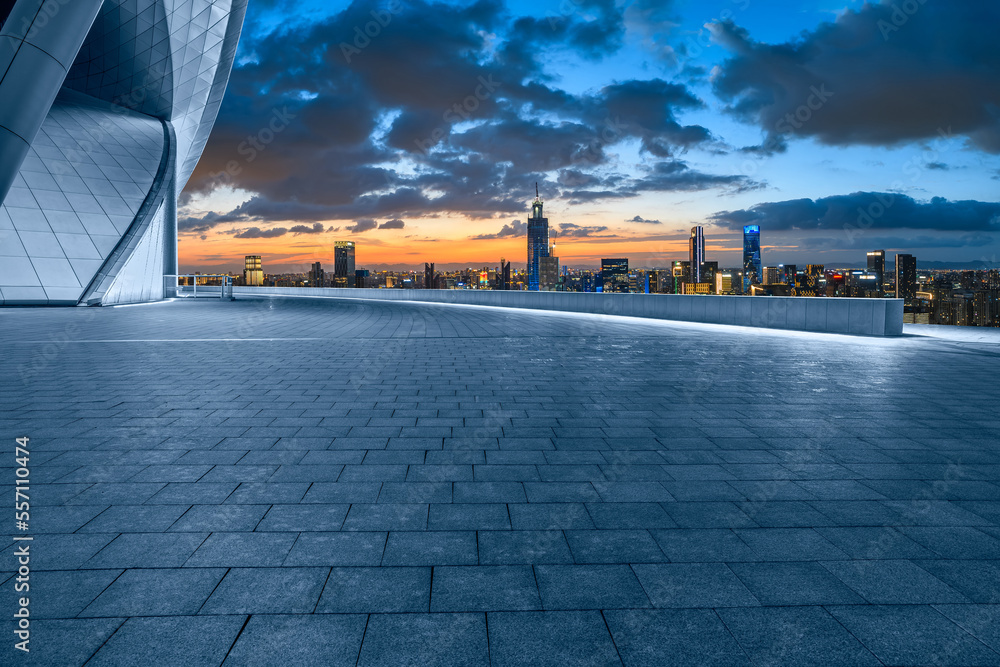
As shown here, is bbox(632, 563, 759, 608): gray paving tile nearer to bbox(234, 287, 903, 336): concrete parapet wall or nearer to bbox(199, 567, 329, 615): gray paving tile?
bbox(199, 567, 329, 615): gray paving tile

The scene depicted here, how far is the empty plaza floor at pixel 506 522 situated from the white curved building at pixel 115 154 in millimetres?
19050

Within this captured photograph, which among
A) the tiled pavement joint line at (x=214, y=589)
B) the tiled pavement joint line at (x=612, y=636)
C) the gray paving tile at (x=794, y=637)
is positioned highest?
the tiled pavement joint line at (x=214, y=589)

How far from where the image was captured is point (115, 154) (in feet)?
94.1

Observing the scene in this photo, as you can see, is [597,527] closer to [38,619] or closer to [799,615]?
[799,615]

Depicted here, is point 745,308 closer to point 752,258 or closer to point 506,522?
point 506,522

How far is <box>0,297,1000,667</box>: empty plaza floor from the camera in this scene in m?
2.41

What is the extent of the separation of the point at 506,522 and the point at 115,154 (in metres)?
33.3

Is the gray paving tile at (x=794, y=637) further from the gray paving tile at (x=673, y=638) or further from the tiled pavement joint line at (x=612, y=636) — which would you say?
the tiled pavement joint line at (x=612, y=636)

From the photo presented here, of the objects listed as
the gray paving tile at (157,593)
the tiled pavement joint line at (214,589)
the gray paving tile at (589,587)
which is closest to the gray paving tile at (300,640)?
the tiled pavement joint line at (214,589)

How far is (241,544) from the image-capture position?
10.6 ft

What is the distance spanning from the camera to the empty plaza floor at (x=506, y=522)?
241cm

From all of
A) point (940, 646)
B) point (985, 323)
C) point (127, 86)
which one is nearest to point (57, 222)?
point (127, 86)

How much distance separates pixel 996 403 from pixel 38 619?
9276 mm

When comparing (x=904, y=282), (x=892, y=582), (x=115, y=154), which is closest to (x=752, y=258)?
(x=904, y=282)
